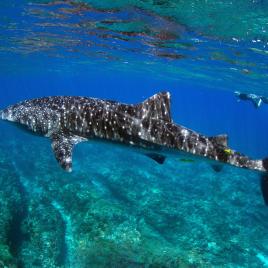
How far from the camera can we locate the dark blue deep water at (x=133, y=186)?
13.5 m

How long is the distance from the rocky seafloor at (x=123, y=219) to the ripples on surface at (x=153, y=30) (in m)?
10.6

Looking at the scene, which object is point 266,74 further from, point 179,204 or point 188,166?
point 179,204

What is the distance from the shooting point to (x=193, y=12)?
57.6 feet

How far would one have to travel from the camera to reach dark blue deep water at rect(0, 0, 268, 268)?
13547 millimetres

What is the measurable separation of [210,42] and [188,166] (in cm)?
1225

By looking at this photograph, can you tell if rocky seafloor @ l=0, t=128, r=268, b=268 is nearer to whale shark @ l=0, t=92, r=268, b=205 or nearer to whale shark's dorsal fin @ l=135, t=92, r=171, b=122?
whale shark @ l=0, t=92, r=268, b=205

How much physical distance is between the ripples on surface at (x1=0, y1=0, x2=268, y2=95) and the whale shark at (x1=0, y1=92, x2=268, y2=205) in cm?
933

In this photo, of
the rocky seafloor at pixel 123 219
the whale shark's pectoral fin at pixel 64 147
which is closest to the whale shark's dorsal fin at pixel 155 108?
the whale shark's pectoral fin at pixel 64 147

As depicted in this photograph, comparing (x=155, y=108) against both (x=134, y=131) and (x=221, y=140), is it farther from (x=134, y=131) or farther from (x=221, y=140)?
(x=221, y=140)

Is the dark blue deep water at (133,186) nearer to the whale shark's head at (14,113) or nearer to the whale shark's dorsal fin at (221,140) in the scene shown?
the whale shark's dorsal fin at (221,140)

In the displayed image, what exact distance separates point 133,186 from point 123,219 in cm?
623

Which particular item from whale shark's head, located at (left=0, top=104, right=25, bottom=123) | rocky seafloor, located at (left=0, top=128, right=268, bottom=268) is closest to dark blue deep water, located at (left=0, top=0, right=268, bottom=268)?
rocky seafloor, located at (left=0, top=128, right=268, bottom=268)

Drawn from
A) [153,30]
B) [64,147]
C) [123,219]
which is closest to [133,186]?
[123,219]

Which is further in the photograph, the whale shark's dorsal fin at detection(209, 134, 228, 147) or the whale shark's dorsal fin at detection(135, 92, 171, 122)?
the whale shark's dorsal fin at detection(135, 92, 171, 122)
